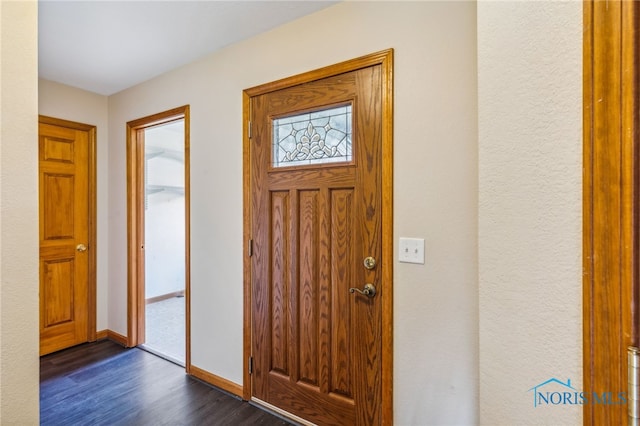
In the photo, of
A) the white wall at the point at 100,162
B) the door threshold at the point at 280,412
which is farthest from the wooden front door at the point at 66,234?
the door threshold at the point at 280,412

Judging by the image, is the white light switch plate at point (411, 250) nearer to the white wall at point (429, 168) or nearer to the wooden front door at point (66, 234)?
the white wall at point (429, 168)

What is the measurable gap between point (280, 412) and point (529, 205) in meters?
1.94

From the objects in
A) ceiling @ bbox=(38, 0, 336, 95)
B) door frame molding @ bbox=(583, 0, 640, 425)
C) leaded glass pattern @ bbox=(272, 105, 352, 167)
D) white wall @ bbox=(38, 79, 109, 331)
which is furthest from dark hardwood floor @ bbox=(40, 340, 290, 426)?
ceiling @ bbox=(38, 0, 336, 95)

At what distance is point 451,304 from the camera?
1.40 metres

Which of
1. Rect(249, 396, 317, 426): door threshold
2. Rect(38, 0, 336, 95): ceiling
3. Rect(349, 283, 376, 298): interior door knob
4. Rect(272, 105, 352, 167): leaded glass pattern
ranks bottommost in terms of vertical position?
Rect(249, 396, 317, 426): door threshold

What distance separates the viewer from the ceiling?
1715 mm

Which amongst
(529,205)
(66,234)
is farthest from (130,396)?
(529,205)

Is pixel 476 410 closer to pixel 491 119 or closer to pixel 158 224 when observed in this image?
pixel 491 119

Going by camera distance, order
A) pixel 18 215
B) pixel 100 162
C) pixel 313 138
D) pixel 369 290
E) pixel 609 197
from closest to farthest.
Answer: pixel 609 197, pixel 18 215, pixel 369 290, pixel 313 138, pixel 100 162

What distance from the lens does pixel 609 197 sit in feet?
1.65

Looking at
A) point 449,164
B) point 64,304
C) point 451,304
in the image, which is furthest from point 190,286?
point 449,164

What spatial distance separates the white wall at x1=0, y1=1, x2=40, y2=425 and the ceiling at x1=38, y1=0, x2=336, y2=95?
106 cm

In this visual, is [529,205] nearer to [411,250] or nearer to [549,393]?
[549,393]

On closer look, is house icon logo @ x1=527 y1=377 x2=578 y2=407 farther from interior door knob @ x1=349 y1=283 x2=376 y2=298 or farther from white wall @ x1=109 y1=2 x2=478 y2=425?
interior door knob @ x1=349 y1=283 x2=376 y2=298
